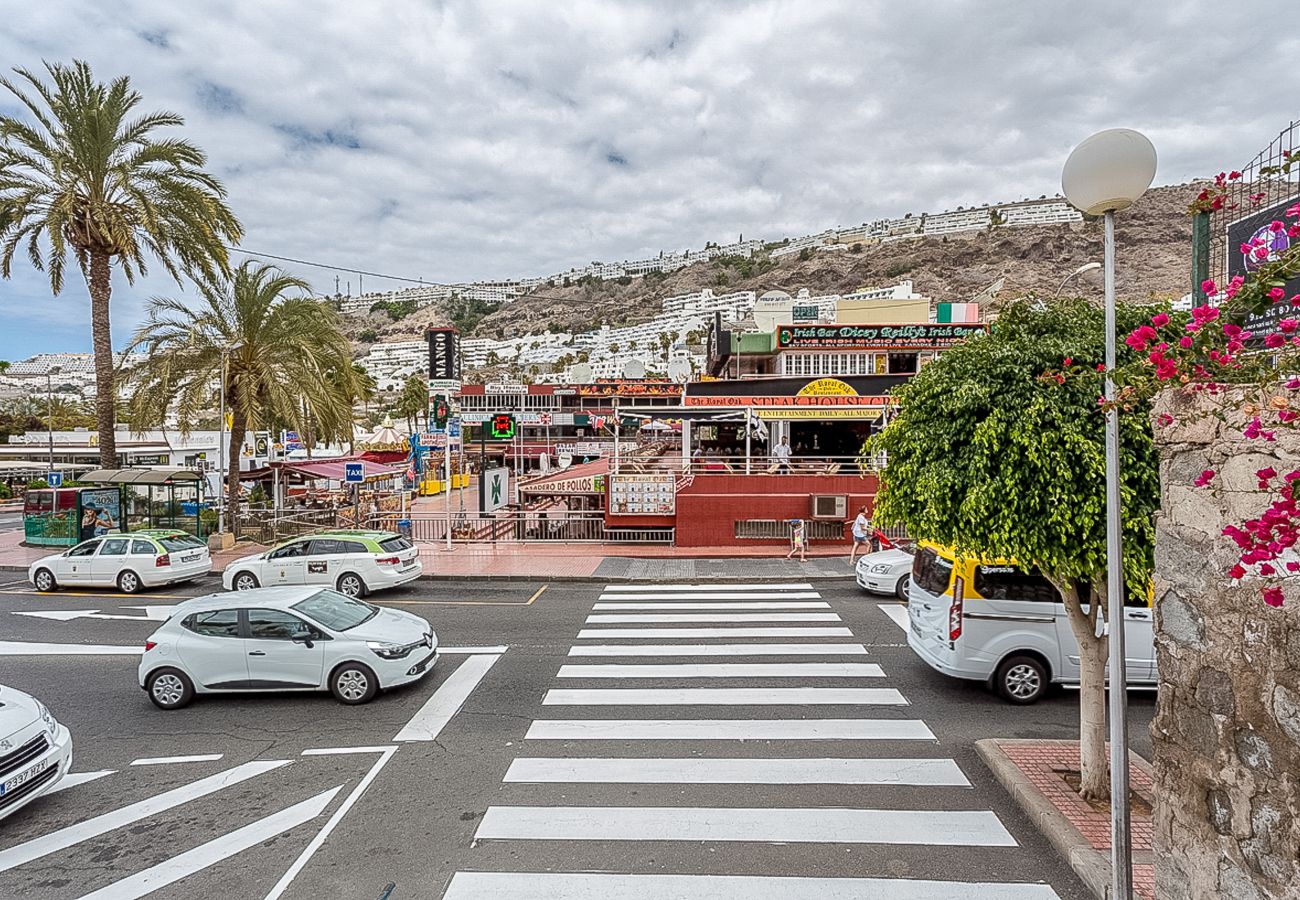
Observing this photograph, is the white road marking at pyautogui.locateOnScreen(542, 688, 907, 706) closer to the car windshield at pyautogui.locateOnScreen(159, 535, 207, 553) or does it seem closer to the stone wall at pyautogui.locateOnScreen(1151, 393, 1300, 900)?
the stone wall at pyautogui.locateOnScreen(1151, 393, 1300, 900)

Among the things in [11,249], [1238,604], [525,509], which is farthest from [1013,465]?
[11,249]

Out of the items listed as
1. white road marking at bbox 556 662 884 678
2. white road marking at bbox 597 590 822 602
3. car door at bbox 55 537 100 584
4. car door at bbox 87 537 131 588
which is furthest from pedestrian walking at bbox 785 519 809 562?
car door at bbox 55 537 100 584

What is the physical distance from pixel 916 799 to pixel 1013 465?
10.4ft

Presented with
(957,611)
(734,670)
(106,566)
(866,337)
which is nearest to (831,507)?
(734,670)

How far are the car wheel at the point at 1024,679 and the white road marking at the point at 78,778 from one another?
32.6ft

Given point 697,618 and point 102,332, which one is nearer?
point 697,618

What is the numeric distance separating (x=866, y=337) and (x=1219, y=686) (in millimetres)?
29380

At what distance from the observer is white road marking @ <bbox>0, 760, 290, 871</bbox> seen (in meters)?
5.60

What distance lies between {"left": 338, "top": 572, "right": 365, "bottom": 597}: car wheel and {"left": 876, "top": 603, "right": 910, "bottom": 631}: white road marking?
10.8m

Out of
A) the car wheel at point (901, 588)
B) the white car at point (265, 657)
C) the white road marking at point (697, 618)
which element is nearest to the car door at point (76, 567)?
the white car at point (265, 657)

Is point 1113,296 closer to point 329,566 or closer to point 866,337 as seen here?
point 329,566

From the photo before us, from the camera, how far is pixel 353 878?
511 centimetres

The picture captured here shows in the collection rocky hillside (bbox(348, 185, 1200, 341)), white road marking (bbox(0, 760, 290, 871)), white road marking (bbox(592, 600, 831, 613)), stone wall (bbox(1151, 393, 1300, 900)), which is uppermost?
rocky hillside (bbox(348, 185, 1200, 341))

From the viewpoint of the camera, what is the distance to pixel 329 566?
14.8 m
